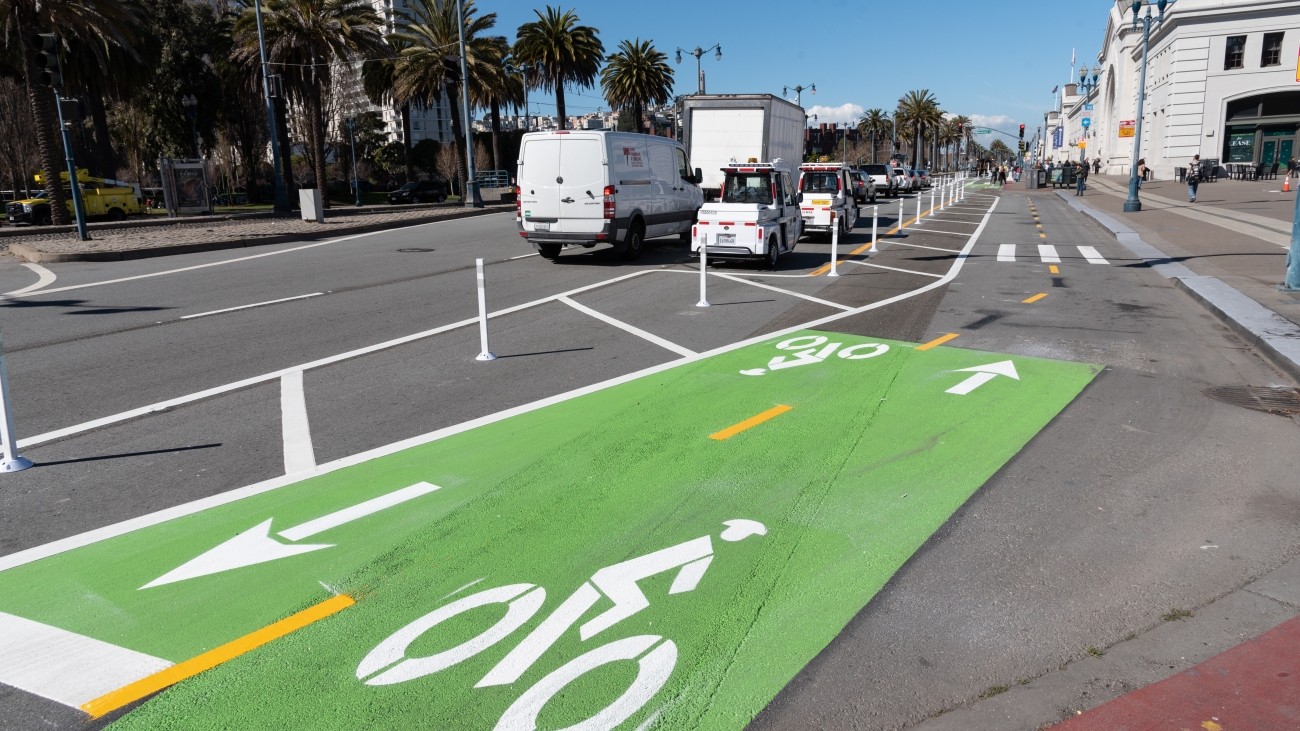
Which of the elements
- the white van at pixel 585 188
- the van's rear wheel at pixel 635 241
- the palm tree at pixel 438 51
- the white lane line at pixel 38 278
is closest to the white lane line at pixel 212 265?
the white lane line at pixel 38 278

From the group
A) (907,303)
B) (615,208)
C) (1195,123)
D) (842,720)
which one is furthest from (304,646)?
(1195,123)

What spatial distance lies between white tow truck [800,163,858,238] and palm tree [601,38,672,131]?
120ft

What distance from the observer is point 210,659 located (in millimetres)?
3914

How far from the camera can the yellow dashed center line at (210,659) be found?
3.60 m

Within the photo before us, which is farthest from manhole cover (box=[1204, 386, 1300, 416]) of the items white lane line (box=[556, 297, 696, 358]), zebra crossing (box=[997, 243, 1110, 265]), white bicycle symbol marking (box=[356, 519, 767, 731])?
zebra crossing (box=[997, 243, 1110, 265])

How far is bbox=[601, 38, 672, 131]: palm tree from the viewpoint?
59.2 m

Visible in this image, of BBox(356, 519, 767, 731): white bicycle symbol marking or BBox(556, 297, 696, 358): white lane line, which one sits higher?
BBox(556, 297, 696, 358): white lane line

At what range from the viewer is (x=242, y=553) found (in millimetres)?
5012

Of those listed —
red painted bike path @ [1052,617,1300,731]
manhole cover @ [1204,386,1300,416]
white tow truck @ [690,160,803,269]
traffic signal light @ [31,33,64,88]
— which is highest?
traffic signal light @ [31,33,64,88]

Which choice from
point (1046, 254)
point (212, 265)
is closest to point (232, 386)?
point (212, 265)

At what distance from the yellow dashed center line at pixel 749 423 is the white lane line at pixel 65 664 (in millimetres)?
4164

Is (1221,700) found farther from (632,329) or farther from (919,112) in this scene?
(919,112)

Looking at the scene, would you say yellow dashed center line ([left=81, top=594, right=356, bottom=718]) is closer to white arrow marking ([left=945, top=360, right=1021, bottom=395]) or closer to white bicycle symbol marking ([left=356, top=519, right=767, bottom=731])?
white bicycle symbol marking ([left=356, top=519, right=767, bottom=731])

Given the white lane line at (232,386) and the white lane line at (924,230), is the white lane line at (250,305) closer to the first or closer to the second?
the white lane line at (232,386)
